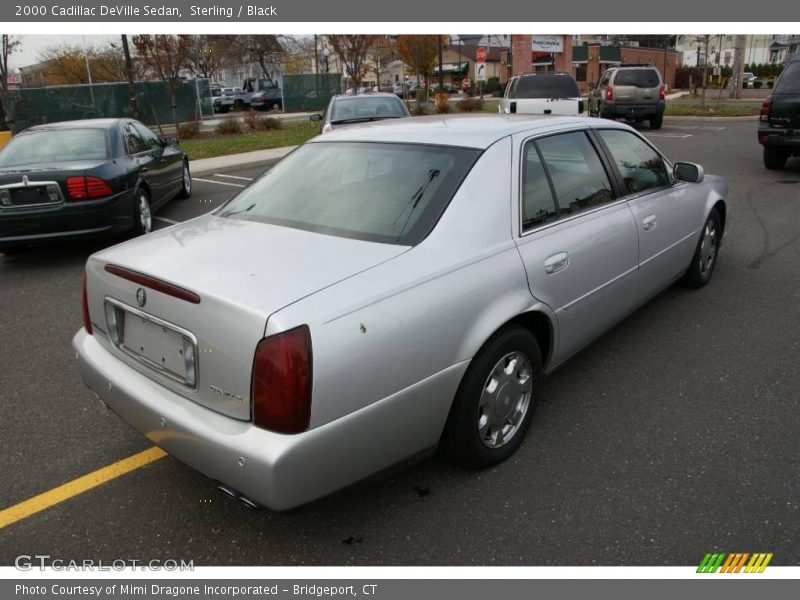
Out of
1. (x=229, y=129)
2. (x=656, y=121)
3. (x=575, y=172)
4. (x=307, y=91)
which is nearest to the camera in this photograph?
(x=575, y=172)

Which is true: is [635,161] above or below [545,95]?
below

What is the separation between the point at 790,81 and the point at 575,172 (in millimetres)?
8920

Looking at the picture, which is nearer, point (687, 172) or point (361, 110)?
point (687, 172)

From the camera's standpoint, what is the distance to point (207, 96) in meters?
32.4

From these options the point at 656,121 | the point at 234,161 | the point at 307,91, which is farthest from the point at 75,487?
the point at 307,91

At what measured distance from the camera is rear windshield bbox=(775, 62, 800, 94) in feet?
33.7

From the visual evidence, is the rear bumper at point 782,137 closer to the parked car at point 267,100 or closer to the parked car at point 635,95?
the parked car at point 635,95

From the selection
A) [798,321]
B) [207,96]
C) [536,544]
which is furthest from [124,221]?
[207,96]

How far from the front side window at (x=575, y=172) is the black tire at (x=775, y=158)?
8.88 m

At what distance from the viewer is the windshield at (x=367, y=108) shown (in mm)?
11828

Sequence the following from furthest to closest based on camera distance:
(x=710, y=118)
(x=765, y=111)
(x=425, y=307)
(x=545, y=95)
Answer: (x=710, y=118) → (x=545, y=95) → (x=765, y=111) → (x=425, y=307)

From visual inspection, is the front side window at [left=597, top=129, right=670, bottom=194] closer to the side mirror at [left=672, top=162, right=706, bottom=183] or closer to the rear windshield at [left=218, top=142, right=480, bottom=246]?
the side mirror at [left=672, top=162, right=706, bottom=183]

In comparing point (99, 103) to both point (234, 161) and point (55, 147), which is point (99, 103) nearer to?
point (234, 161)

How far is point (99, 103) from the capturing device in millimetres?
26141
